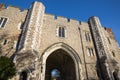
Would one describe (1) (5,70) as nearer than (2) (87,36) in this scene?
Yes

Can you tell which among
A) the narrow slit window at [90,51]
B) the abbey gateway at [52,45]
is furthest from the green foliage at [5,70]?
the narrow slit window at [90,51]

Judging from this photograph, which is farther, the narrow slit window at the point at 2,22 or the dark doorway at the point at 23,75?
the narrow slit window at the point at 2,22

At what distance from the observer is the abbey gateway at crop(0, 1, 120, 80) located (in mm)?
9806

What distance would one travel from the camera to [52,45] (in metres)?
12.4

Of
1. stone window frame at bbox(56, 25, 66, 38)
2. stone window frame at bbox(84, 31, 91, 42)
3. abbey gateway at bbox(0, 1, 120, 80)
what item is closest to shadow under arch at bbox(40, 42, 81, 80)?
abbey gateway at bbox(0, 1, 120, 80)

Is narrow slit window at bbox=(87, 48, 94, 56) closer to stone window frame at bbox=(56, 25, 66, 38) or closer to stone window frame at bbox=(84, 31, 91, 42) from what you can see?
stone window frame at bbox=(84, 31, 91, 42)

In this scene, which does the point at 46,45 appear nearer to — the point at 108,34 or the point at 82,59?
the point at 82,59

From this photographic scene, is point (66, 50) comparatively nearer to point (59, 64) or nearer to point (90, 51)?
point (90, 51)

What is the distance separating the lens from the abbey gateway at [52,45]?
9.81m

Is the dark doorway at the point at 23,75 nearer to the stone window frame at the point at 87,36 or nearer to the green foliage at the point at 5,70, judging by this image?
the green foliage at the point at 5,70

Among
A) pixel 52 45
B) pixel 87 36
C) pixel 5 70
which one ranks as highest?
pixel 87 36

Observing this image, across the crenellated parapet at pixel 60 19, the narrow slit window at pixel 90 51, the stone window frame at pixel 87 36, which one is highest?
the crenellated parapet at pixel 60 19

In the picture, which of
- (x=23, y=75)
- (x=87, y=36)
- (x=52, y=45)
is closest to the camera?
(x=23, y=75)

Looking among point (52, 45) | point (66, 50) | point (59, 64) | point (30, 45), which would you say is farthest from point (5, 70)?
point (59, 64)
